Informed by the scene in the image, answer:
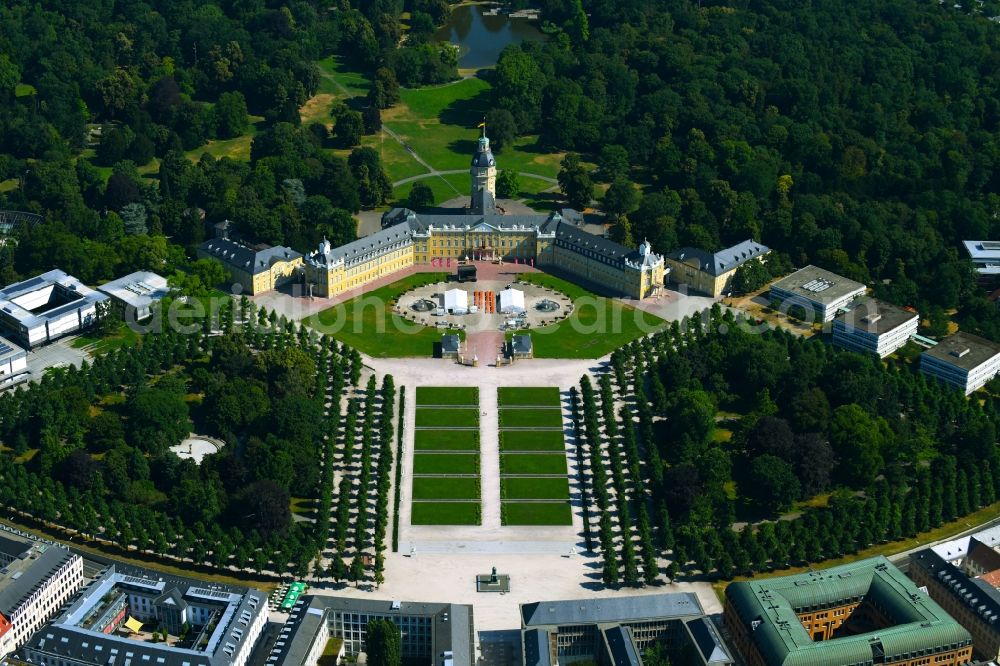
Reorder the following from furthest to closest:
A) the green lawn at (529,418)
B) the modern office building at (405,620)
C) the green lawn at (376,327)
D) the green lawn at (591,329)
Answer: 1. the green lawn at (591,329)
2. the green lawn at (376,327)
3. the green lawn at (529,418)
4. the modern office building at (405,620)

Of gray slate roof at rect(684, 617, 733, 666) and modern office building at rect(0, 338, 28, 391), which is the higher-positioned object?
modern office building at rect(0, 338, 28, 391)

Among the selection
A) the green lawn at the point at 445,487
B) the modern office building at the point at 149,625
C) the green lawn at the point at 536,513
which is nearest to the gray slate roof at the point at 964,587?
the green lawn at the point at 536,513

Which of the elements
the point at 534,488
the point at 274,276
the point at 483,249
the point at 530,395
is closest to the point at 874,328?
the point at 530,395

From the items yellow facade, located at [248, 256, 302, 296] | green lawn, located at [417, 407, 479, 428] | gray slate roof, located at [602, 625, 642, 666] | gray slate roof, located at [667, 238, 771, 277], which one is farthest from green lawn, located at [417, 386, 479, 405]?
gray slate roof, located at [602, 625, 642, 666]

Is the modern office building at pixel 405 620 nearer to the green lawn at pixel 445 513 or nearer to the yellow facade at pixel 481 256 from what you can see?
the green lawn at pixel 445 513

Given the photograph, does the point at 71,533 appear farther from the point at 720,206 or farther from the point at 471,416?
the point at 720,206

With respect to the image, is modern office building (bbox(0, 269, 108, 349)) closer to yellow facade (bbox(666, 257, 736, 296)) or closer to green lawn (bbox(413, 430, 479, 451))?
green lawn (bbox(413, 430, 479, 451))
